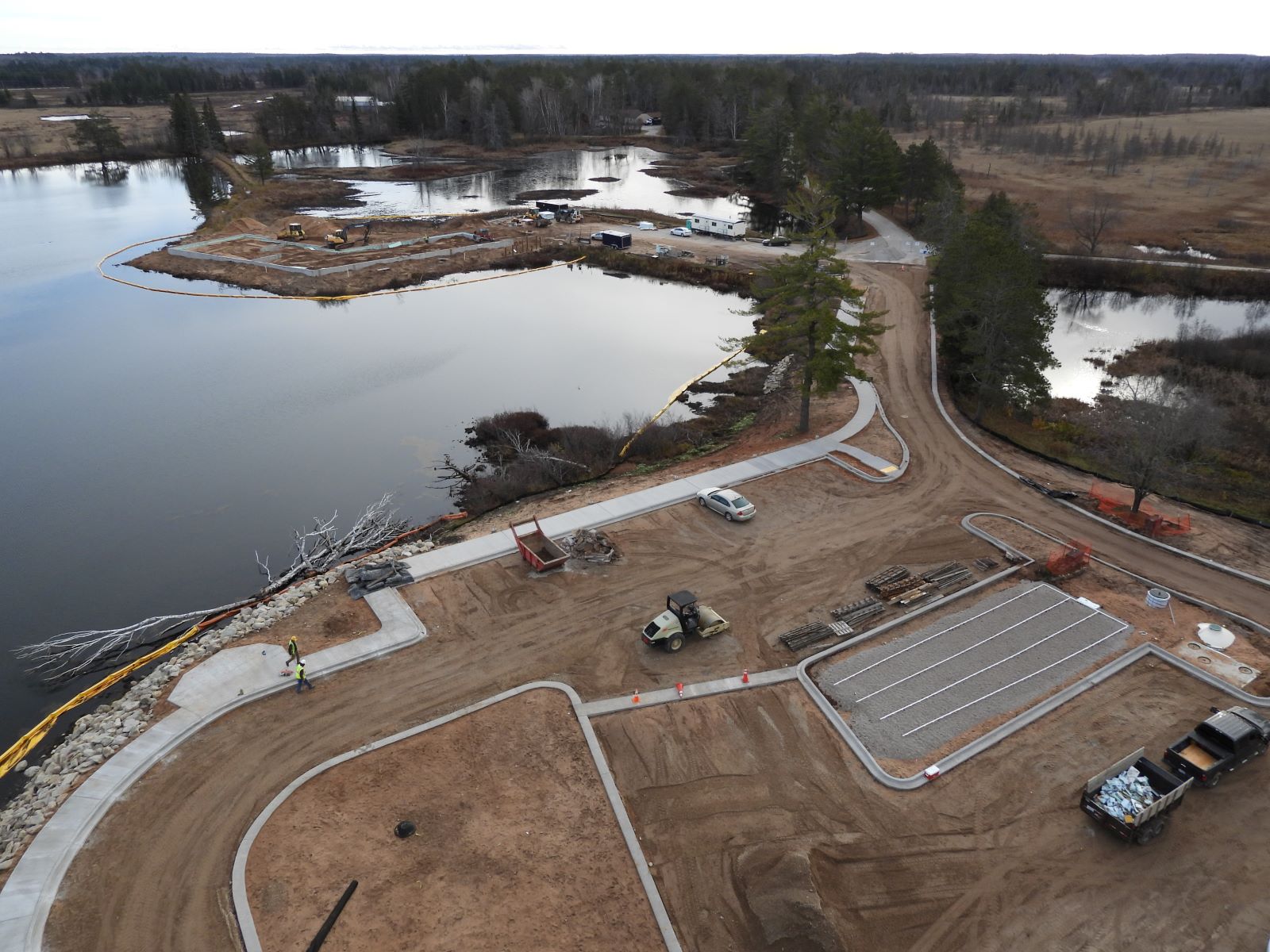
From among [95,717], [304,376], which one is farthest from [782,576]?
[304,376]

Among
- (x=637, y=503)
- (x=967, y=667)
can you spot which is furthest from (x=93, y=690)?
(x=967, y=667)

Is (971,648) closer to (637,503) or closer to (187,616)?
(637,503)

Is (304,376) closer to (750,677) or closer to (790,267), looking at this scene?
(790,267)

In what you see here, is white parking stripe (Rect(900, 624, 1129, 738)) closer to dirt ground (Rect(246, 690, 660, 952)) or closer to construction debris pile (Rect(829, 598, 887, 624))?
construction debris pile (Rect(829, 598, 887, 624))

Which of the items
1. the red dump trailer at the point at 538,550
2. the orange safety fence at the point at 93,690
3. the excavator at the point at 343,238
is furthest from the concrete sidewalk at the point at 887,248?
the orange safety fence at the point at 93,690

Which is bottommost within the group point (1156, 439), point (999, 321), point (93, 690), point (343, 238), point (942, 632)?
point (93, 690)

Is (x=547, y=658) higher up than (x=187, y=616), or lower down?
higher up

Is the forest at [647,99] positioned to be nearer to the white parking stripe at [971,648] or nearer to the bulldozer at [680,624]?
the white parking stripe at [971,648]
